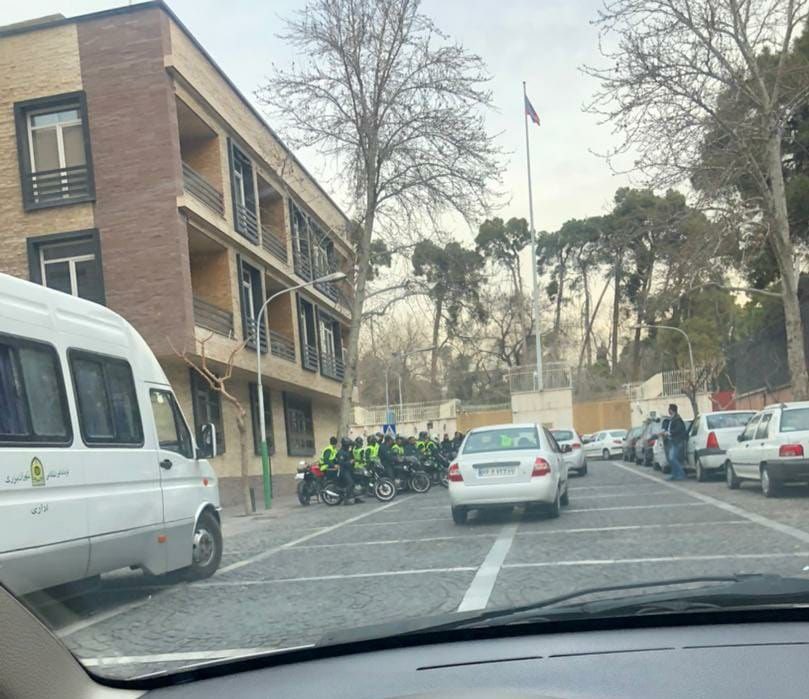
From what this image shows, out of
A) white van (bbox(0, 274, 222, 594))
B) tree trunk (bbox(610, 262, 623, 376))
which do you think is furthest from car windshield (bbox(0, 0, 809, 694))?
tree trunk (bbox(610, 262, 623, 376))

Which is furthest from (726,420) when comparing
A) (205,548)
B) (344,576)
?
(205,548)

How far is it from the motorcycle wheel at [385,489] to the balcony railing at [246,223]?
8.75 metres

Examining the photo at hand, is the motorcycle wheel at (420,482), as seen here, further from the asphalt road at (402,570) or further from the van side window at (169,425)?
the van side window at (169,425)

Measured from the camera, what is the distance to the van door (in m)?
8.91

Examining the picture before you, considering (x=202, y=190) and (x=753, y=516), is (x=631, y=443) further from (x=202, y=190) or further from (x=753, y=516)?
(x=753, y=516)

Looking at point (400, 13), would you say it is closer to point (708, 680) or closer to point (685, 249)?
point (685, 249)

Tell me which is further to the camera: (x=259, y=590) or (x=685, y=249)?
(x=685, y=249)

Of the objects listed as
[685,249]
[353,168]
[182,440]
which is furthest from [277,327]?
[182,440]

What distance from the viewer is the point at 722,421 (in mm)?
19047

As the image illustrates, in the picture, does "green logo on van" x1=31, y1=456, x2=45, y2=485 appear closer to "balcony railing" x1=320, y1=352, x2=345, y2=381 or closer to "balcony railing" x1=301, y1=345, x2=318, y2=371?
"balcony railing" x1=301, y1=345, x2=318, y2=371

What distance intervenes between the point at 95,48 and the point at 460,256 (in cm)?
1334

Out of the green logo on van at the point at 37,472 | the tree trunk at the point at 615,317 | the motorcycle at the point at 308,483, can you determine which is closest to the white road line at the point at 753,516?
the green logo on van at the point at 37,472

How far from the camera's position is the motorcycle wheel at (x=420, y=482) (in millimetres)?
22547

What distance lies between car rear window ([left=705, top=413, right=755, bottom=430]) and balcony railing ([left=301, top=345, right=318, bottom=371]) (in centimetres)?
1602
